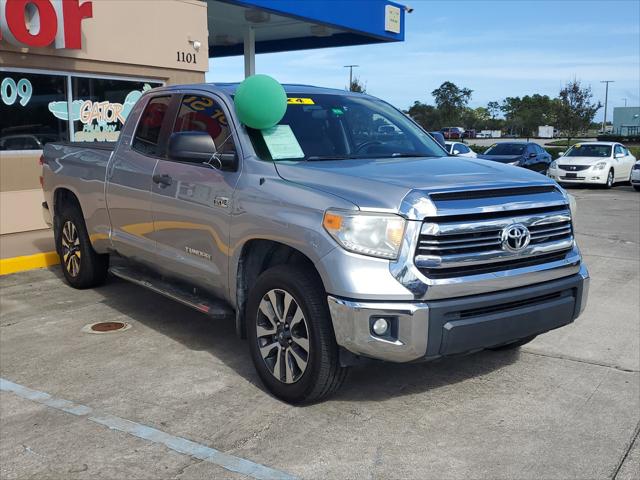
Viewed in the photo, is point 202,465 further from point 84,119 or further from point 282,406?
point 84,119

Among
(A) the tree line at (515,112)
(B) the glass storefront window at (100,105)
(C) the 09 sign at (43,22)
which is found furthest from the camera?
(A) the tree line at (515,112)

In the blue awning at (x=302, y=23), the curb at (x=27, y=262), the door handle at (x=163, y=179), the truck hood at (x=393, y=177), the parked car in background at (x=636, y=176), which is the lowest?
the curb at (x=27, y=262)

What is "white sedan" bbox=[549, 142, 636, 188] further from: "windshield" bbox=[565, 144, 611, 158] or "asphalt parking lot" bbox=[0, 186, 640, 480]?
"asphalt parking lot" bbox=[0, 186, 640, 480]

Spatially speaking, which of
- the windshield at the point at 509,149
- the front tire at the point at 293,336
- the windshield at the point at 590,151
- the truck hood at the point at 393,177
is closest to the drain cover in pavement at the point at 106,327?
the front tire at the point at 293,336

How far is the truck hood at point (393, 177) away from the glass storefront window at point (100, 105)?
26.2 feet

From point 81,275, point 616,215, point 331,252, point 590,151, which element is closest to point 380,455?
point 331,252

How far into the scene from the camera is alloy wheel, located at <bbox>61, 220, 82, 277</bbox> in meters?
7.16

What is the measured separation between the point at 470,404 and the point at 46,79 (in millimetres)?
9089

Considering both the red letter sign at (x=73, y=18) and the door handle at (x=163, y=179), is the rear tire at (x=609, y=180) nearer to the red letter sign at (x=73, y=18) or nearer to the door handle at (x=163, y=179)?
the red letter sign at (x=73, y=18)

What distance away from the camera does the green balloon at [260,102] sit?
4742 millimetres

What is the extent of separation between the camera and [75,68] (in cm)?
1120

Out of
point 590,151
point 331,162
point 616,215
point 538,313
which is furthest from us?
point 590,151

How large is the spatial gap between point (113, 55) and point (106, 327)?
23.0ft

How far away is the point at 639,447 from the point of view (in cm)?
385
